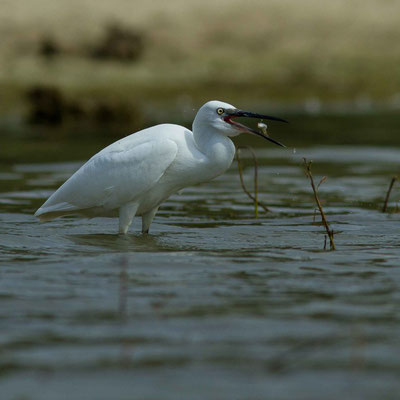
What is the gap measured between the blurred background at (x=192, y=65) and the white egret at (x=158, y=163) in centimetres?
1172

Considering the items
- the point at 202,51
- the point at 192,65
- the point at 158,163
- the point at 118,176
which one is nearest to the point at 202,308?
the point at 158,163

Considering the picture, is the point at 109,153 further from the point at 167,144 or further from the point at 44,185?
the point at 44,185

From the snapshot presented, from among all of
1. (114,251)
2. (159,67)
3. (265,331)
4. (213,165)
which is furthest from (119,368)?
(159,67)

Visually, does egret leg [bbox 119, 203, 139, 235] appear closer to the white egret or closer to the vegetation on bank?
the white egret

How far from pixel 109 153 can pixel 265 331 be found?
373 centimetres

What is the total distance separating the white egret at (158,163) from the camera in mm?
8250

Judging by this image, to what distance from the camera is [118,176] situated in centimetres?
840

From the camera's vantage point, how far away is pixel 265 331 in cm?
516

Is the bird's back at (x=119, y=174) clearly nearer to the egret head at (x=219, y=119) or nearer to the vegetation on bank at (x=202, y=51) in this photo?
the egret head at (x=219, y=119)

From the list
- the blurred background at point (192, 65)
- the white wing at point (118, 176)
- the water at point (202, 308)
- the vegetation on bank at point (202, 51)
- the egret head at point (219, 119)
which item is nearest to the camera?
the water at point (202, 308)

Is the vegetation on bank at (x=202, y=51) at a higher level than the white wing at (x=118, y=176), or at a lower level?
higher

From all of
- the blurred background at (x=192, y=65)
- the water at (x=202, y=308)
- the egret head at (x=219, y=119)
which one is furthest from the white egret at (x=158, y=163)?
the blurred background at (x=192, y=65)

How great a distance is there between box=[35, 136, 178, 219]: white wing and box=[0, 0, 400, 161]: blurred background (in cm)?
1155

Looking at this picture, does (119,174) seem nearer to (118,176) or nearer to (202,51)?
(118,176)
